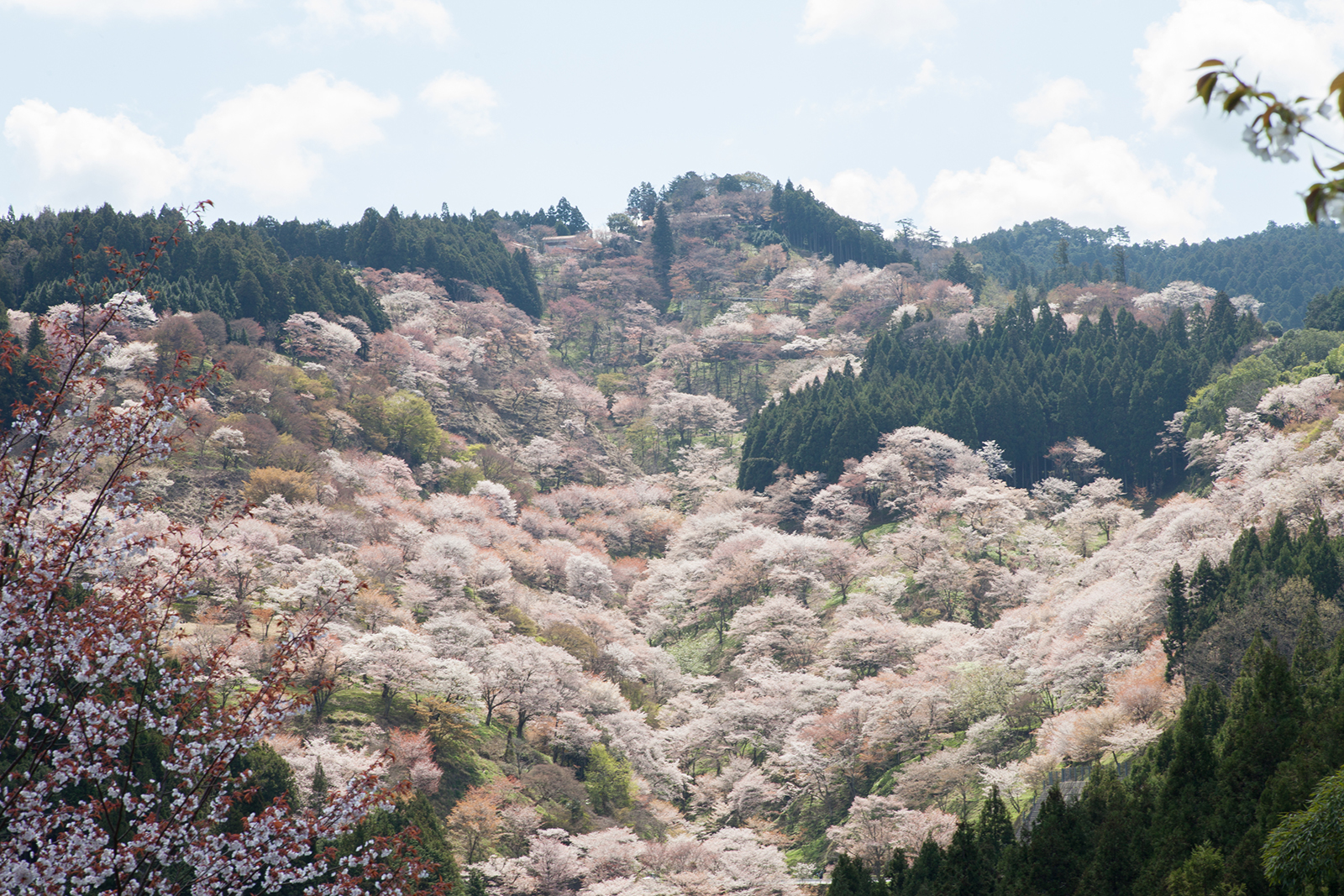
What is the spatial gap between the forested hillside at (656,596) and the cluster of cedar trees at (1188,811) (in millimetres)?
116

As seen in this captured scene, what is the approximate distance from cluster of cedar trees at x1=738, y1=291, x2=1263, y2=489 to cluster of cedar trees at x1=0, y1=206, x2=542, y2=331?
129 feet

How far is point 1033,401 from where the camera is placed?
7006cm

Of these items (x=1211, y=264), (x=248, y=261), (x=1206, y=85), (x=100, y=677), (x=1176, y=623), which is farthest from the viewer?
(x=1211, y=264)

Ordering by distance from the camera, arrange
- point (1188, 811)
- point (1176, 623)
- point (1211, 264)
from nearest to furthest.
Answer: point (1188, 811) → point (1176, 623) → point (1211, 264)

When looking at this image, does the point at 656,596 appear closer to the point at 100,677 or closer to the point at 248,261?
the point at 248,261

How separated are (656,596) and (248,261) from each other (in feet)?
146

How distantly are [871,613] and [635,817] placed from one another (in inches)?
683

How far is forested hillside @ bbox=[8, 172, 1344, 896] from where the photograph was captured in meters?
9.55

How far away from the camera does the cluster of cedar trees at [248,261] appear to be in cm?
6266

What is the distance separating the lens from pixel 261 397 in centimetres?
5891

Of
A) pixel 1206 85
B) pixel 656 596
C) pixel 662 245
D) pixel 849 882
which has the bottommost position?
pixel 849 882

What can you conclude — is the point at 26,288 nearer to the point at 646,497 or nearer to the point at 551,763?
the point at 646,497

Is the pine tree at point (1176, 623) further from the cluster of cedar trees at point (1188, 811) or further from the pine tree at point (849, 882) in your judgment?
the pine tree at point (849, 882)

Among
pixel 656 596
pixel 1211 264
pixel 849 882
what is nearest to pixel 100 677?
pixel 849 882
